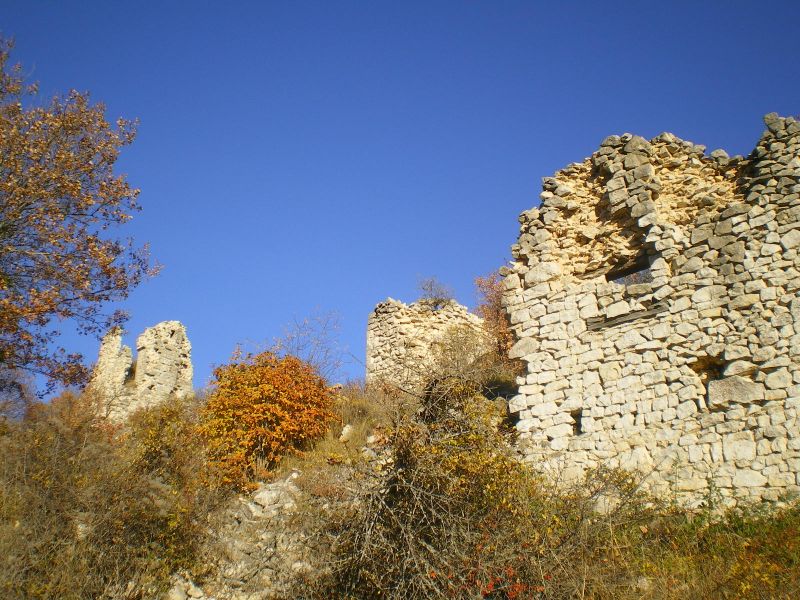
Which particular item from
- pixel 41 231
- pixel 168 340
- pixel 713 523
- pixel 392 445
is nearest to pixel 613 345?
pixel 713 523

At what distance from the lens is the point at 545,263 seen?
426 inches

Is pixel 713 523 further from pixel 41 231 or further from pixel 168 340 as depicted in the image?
pixel 168 340

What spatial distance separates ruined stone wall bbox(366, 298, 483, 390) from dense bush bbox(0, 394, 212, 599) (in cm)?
791

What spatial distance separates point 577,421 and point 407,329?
9.20 meters

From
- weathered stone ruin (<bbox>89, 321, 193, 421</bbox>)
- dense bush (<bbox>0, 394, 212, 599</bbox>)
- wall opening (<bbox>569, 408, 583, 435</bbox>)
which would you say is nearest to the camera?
dense bush (<bbox>0, 394, 212, 599</bbox>)

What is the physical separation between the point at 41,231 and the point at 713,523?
10.7 meters

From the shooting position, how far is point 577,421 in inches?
380

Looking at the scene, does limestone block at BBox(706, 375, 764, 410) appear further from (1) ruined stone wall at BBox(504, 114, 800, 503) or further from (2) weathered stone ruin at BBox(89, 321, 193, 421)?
(2) weathered stone ruin at BBox(89, 321, 193, 421)

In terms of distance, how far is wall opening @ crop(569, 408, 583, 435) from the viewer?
954cm

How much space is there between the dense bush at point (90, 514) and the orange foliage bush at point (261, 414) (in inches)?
40.7

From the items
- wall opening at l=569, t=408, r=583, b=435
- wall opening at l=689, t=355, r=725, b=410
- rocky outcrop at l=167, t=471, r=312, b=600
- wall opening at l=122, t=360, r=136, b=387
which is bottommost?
rocky outcrop at l=167, t=471, r=312, b=600

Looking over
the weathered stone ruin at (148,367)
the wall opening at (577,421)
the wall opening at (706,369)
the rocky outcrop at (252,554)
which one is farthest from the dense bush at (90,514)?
the weathered stone ruin at (148,367)

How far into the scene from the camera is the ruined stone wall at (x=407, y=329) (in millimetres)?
17953

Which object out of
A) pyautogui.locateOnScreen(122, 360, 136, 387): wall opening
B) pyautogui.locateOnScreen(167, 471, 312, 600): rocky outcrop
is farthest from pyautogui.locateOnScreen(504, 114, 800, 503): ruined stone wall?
pyautogui.locateOnScreen(122, 360, 136, 387): wall opening
